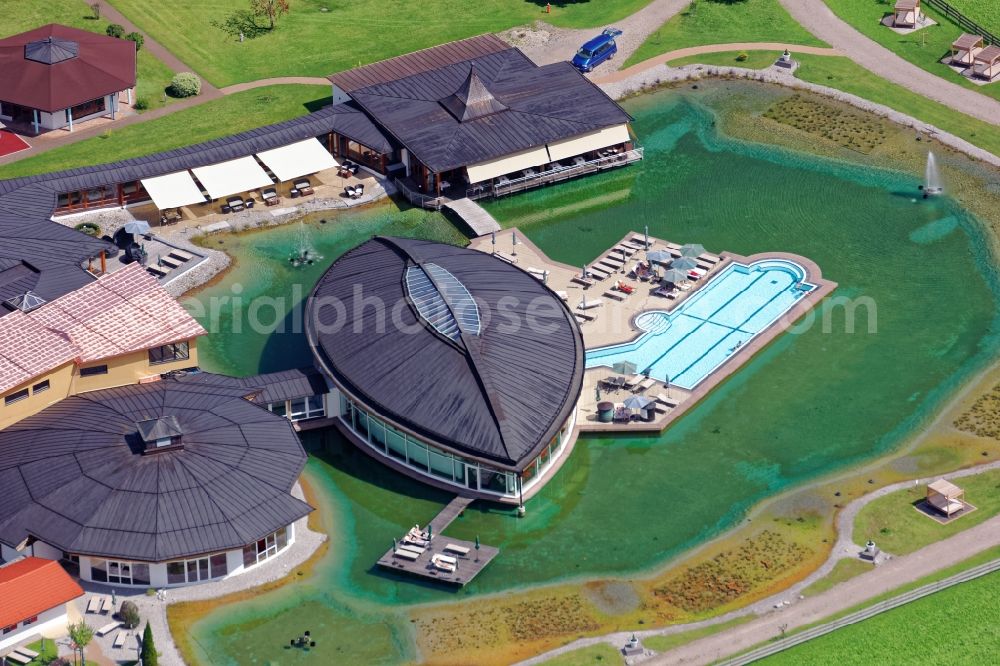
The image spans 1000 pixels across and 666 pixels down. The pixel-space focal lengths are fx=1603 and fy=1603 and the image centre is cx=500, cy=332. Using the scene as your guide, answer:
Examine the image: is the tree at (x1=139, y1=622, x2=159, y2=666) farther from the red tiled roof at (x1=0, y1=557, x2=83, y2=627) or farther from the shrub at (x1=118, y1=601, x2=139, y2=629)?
the red tiled roof at (x1=0, y1=557, x2=83, y2=627)

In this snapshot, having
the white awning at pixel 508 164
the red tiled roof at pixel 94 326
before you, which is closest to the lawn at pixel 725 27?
the white awning at pixel 508 164

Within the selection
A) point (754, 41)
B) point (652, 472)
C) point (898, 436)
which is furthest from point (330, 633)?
point (754, 41)

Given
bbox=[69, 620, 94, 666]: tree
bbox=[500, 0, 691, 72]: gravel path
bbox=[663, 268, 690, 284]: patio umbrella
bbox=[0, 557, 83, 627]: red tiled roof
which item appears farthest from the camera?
bbox=[500, 0, 691, 72]: gravel path

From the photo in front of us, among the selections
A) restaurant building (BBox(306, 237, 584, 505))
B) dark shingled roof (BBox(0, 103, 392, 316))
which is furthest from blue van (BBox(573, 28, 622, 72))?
restaurant building (BBox(306, 237, 584, 505))

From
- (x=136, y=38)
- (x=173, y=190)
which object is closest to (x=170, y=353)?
(x=173, y=190)

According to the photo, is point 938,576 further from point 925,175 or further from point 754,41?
point 754,41

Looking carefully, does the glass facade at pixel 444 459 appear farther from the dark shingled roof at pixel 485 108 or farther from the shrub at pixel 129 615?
the dark shingled roof at pixel 485 108
